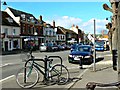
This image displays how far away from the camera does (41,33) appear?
79750 millimetres

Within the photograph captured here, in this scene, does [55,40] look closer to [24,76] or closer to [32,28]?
[32,28]

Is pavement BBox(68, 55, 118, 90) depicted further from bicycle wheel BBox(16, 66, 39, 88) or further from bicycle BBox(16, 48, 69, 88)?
bicycle wheel BBox(16, 66, 39, 88)

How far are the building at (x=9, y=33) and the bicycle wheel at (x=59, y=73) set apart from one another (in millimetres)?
43804

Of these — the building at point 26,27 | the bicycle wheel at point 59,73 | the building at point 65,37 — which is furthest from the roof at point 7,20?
the bicycle wheel at point 59,73

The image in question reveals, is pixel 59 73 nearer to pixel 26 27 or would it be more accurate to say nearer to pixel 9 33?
pixel 9 33

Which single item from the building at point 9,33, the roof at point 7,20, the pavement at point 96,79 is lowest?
the pavement at point 96,79

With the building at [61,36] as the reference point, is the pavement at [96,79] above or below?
below

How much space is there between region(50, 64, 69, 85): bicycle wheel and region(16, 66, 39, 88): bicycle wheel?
704 mm

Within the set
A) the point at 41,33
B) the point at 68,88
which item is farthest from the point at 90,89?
the point at 41,33

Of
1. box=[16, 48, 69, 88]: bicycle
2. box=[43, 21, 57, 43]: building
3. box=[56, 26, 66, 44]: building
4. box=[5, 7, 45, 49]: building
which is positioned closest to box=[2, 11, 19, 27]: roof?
box=[5, 7, 45, 49]: building

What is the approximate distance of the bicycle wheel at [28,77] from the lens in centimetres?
952

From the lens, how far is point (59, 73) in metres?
10.3

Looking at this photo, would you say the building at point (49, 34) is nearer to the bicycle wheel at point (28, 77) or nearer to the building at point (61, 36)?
the building at point (61, 36)

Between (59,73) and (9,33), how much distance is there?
1905 inches
